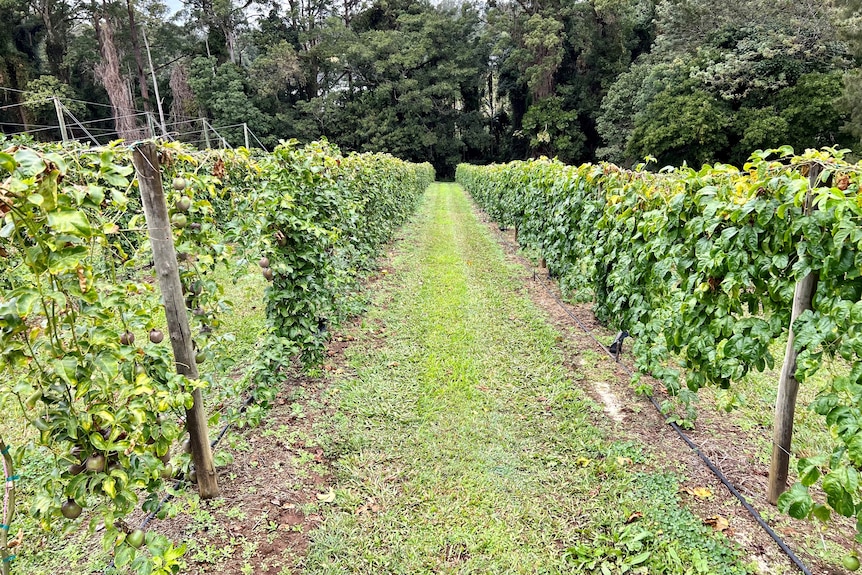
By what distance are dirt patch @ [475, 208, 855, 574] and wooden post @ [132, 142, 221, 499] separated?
2.56 metres

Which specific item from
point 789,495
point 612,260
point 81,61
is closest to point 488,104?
point 81,61

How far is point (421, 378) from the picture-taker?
12.8ft

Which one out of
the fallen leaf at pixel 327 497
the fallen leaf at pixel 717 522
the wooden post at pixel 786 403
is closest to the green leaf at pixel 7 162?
the fallen leaf at pixel 327 497

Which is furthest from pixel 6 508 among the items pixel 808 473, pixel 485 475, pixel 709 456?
pixel 709 456

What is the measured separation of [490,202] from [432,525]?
11.2 metres

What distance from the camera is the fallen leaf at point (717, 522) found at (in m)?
2.35

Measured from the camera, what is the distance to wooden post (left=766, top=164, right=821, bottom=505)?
219 cm

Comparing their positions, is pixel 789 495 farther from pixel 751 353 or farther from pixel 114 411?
pixel 114 411

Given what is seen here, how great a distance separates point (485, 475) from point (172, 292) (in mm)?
1983

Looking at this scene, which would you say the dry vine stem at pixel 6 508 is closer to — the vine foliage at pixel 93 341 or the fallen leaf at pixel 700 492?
the vine foliage at pixel 93 341

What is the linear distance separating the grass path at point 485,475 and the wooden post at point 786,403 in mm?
506

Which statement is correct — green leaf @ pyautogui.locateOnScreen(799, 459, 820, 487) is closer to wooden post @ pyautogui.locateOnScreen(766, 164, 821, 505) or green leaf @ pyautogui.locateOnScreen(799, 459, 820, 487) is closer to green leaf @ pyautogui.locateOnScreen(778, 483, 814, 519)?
green leaf @ pyautogui.locateOnScreen(778, 483, 814, 519)

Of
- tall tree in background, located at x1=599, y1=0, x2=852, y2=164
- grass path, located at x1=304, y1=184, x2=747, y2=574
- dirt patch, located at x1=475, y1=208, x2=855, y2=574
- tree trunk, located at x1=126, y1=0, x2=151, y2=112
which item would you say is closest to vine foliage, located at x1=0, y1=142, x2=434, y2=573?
grass path, located at x1=304, y1=184, x2=747, y2=574

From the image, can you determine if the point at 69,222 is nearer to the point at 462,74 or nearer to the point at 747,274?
the point at 747,274
